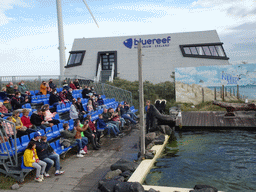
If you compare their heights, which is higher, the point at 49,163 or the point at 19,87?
Answer: the point at 19,87

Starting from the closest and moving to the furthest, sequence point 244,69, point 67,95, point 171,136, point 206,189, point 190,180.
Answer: point 206,189 → point 190,180 → point 171,136 → point 67,95 → point 244,69

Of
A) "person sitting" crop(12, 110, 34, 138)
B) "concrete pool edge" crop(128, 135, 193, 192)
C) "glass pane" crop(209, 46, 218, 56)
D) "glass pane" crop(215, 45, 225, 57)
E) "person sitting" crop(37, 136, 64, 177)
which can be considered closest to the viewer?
"concrete pool edge" crop(128, 135, 193, 192)

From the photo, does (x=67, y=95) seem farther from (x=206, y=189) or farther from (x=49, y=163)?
(x=206, y=189)

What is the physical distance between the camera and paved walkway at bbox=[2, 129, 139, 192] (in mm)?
6438

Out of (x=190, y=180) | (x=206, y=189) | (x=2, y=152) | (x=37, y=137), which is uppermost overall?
(x=37, y=137)

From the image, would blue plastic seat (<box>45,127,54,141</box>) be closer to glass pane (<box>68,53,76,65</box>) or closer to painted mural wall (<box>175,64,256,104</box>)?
painted mural wall (<box>175,64,256,104</box>)

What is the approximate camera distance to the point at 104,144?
427 inches

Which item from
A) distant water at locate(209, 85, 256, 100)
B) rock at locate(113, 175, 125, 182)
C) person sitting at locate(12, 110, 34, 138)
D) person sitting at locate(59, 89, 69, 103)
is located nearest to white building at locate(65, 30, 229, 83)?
distant water at locate(209, 85, 256, 100)

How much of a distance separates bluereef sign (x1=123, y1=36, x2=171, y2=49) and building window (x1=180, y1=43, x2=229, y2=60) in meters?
1.95

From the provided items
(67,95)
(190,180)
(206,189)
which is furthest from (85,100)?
(206,189)

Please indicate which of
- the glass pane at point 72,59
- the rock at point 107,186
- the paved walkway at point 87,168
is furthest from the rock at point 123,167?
the glass pane at point 72,59

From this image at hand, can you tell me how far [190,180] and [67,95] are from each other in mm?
8455

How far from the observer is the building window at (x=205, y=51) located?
26.4 metres

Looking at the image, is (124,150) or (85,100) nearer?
(124,150)
